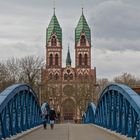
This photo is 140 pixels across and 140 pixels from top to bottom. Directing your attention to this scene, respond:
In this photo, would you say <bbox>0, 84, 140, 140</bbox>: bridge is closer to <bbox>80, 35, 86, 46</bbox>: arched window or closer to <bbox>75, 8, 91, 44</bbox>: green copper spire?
<bbox>80, 35, 86, 46</bbox>: arched window

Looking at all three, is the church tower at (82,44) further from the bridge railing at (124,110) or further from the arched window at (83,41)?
the bridge railing at (124,110)

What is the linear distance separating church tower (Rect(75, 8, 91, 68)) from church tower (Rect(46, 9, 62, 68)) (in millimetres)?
4801

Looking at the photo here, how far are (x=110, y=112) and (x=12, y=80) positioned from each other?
146 feet

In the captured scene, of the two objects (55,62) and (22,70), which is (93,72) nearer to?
(55,62)

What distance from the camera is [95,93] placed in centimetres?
9788

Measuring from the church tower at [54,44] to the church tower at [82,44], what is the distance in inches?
189

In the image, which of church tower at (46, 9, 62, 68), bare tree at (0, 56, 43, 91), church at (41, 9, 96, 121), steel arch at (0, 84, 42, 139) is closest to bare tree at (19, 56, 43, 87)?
bare tree at (0, 56, 43, 91)

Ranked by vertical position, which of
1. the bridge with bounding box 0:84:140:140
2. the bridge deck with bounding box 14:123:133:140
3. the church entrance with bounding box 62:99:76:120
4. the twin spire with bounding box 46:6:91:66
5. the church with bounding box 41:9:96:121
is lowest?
the bridge deck with bounding box 14:123:133:140

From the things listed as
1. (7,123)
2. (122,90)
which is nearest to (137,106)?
(122,90)

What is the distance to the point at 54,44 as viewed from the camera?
157 meters

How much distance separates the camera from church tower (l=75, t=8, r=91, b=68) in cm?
15138

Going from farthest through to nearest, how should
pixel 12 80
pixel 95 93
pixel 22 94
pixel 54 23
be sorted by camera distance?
pixel 54 23
pixel 95 93
pixel 12 80
pixel 22 94

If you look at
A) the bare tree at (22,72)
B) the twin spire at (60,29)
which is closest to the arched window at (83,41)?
the twin spire at (60,29)

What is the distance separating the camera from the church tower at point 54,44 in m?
152
